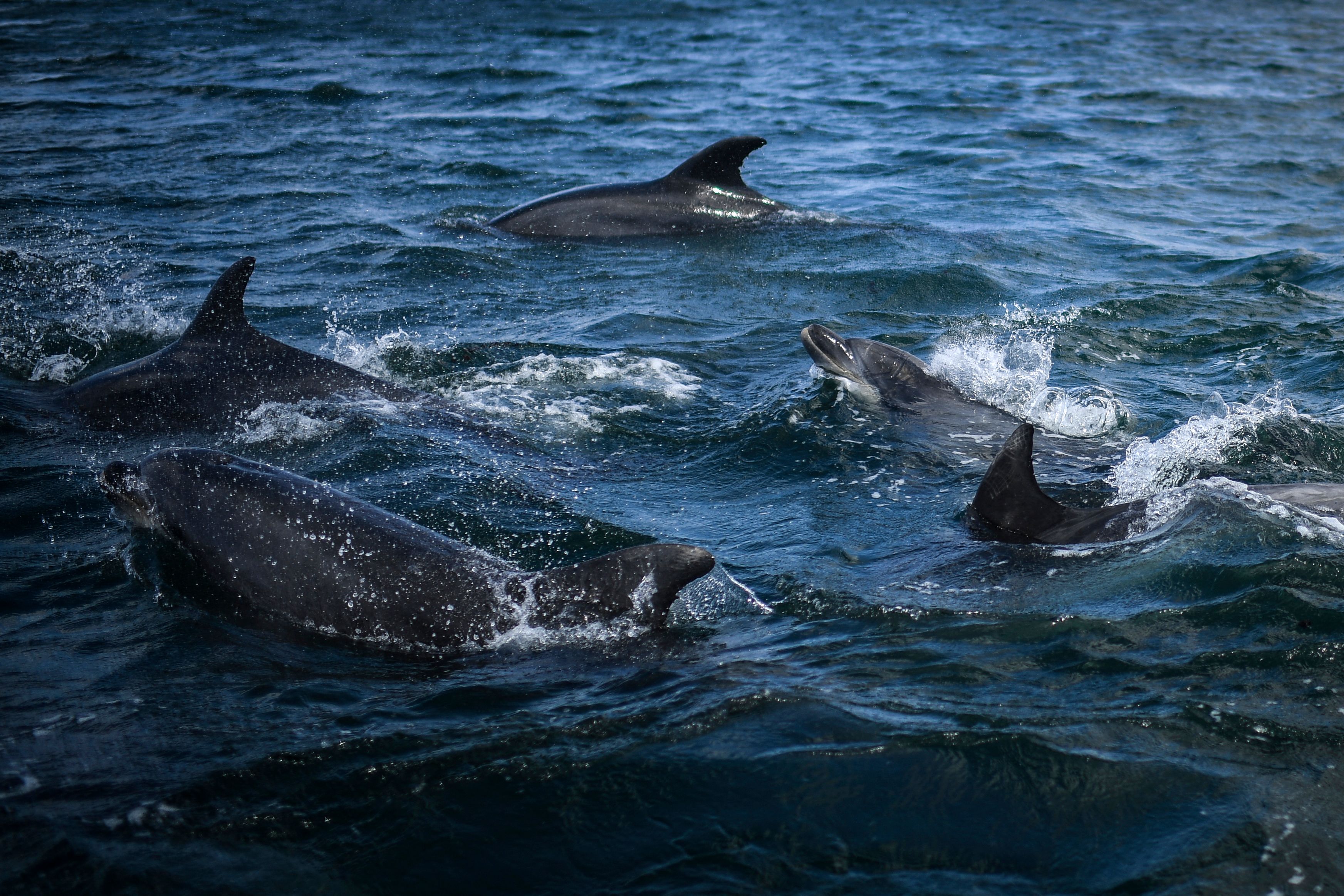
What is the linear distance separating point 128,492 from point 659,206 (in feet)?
26.8

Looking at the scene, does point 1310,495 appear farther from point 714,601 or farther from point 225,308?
point 225,308

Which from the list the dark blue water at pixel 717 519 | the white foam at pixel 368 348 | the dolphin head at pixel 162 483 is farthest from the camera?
the white foam at pixel 368 348

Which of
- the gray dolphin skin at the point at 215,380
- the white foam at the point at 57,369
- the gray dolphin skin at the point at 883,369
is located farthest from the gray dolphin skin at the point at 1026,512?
the white foam at the point at 57,369

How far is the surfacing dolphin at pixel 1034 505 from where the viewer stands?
20.6 feet

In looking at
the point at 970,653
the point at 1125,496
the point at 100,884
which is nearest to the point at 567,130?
the point at 1125,496

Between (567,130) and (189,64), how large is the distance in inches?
319

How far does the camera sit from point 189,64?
848 inches

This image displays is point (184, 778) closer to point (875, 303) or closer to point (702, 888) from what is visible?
point (702, 888)

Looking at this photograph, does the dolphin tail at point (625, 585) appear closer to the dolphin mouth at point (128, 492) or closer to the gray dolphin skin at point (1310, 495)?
the dolphin mouth at point (128, 492)

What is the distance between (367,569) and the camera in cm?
540

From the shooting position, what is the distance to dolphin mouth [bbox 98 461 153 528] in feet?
19.6

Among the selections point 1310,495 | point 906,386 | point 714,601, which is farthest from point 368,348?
point 1310,495

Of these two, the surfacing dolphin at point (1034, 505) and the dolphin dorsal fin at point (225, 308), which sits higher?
the dolphin dorsal fin at point (225, 308)

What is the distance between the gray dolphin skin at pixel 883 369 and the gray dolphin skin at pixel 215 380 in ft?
9.91
